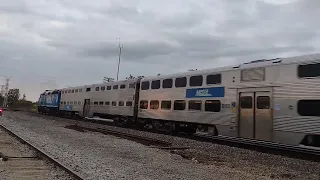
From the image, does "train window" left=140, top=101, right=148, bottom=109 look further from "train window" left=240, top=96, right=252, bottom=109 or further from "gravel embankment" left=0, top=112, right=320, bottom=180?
"train window" left=240, top=96, right=252, bottom=109

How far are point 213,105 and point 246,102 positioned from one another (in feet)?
7.44

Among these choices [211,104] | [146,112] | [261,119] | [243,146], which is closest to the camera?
[261,119]

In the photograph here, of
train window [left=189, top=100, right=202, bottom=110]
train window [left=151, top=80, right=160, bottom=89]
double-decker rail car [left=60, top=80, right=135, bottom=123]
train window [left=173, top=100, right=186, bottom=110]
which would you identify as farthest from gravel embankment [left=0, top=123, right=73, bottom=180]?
double-decker rail car [left=60, top=80, right=135, bottom=123]

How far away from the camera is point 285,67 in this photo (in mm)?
13883

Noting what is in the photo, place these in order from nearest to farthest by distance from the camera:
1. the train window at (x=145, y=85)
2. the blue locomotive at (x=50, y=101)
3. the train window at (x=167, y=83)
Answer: the train window at (x=167, y=83) → the train window at (x=145, y=85) → the blue locomotive at (x=50, y=101)

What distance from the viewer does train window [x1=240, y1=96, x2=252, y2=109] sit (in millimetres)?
15021

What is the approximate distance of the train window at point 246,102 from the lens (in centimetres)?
1502

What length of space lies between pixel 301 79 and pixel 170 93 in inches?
349

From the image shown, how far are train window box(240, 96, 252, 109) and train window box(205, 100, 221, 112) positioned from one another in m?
1.53

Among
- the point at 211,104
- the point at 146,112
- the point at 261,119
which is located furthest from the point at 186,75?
the point at 261,119

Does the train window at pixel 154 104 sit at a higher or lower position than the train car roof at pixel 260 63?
lower

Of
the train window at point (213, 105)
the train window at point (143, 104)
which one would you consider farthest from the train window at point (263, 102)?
the train window at point (143, 104)

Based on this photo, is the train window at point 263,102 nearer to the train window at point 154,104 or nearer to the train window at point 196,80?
the train window at point 196,80

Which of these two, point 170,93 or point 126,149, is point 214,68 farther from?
point 126,149
